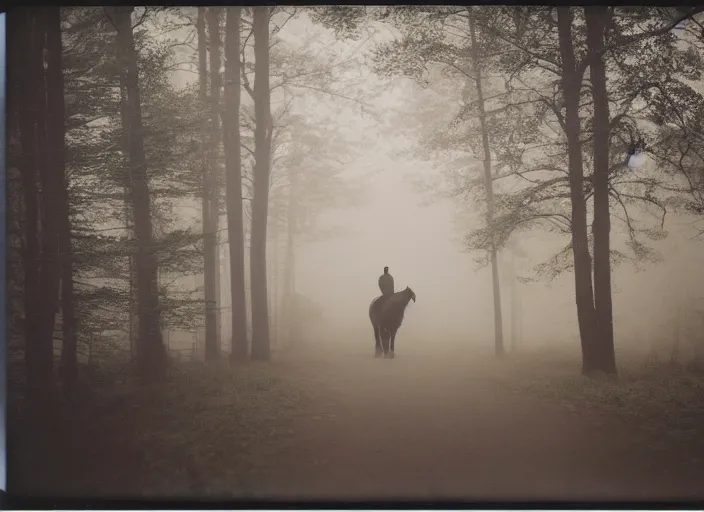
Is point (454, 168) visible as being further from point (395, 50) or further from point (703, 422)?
point (703, 422)

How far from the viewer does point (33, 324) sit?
6.65m

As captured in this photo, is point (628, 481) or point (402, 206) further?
point (402, 206)

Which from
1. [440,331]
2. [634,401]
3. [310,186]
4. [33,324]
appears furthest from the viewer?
[310,186]

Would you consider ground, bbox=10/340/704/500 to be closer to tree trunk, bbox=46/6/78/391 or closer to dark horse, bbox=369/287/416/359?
tree trunk, bbox=46/6/78/391

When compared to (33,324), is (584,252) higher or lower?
higher

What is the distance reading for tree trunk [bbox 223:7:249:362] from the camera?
9.20 m

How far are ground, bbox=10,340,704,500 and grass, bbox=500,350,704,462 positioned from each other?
4cm

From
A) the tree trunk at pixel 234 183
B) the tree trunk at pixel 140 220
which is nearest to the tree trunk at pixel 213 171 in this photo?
the tree trunk at pixel 234 183

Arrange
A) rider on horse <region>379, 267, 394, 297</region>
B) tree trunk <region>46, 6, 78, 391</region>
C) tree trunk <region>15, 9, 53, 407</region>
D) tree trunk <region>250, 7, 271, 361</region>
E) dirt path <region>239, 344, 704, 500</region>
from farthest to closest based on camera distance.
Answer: tree trunk <region>250, 7, 271, 361</region> → rider on horse <region>379, 267, 394, 297</region> → tree trunk <region>46, 6, 78, 391</region> → tree trunk <region>15, 9, 53, 407</region> → dirt path <region>239, 344, 704, 500</region>

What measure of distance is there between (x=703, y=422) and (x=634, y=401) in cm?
85

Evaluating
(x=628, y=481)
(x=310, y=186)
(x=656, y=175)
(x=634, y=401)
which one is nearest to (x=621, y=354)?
(x=634, y=401)

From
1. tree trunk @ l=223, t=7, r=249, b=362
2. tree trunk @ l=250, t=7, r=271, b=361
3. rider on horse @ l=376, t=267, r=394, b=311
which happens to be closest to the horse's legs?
rider on horse @ l=376, t=267, r=394, b=311

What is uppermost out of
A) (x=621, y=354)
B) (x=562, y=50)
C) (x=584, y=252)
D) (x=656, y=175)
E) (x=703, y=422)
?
(x=562, y=50)

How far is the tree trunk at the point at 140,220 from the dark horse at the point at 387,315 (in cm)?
418
